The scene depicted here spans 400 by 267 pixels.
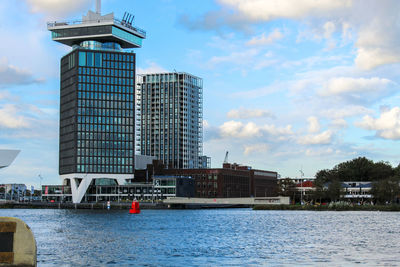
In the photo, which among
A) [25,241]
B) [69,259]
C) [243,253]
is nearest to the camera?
[25,241]

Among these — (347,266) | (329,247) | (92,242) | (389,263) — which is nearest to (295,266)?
(347,266)

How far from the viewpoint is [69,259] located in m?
47.8

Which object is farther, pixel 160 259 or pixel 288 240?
pixel 288 240

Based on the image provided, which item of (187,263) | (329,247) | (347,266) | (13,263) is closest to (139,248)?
(187,263)

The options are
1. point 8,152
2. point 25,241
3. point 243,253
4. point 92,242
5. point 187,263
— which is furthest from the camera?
point 92,242

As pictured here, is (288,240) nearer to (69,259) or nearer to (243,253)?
(243,253)

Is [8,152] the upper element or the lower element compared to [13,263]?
upper

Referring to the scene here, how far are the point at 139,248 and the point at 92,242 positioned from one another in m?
10.1

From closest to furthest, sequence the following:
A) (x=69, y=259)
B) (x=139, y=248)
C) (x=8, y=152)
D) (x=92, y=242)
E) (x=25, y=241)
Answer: (x=25, y=241) → (x=8, y=152) → (x=69, y=259) → (x=139, y=248) → (x=92, y=242)

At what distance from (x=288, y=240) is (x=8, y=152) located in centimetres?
4184

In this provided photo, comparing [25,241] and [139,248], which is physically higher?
[25,241]

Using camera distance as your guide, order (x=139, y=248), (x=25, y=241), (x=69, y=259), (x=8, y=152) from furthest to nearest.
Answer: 1. (x=139, y=248)
2. (x=69, y=259)
3. (x=8, y=152)
4. (x=25, y=241)

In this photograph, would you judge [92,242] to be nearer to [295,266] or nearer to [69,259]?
[69,259]

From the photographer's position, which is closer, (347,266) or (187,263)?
(347,266)
